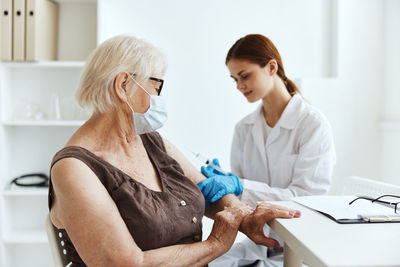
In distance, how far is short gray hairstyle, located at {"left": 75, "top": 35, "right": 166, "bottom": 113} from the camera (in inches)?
45.7

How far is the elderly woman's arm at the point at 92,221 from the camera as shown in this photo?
3.10ft

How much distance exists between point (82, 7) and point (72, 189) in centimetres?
203

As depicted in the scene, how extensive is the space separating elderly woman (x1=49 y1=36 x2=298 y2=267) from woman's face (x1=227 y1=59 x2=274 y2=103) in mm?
677

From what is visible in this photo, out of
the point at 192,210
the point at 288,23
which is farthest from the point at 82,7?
the point at 192,210

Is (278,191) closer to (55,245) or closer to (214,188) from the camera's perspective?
(214,188)

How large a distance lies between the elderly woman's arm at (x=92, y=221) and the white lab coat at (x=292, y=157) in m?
0.64

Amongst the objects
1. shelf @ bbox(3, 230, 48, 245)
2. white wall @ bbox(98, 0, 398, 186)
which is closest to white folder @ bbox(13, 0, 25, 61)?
white wall @ bbox(98, 0, 398, 186)

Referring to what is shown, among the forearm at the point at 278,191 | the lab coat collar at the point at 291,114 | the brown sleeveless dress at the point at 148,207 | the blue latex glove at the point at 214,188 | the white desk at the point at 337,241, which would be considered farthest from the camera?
the lab coat collar at the point at 291,114

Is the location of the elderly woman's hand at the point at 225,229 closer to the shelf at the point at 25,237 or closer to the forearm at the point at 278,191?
the forearm at the point at 278,191

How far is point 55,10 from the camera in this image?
2.61 meters

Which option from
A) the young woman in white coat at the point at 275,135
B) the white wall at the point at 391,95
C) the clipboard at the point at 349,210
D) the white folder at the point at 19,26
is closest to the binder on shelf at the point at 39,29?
the white folder at the point at 19,26

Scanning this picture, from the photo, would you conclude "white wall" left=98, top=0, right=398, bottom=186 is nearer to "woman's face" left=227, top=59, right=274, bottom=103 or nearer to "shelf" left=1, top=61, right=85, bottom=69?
"shelf" left=1, top=61, right=85, bottom=69

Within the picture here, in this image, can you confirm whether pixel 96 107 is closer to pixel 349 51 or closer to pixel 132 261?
pixel 132 261

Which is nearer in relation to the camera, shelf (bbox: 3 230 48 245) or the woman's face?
the woman's face
